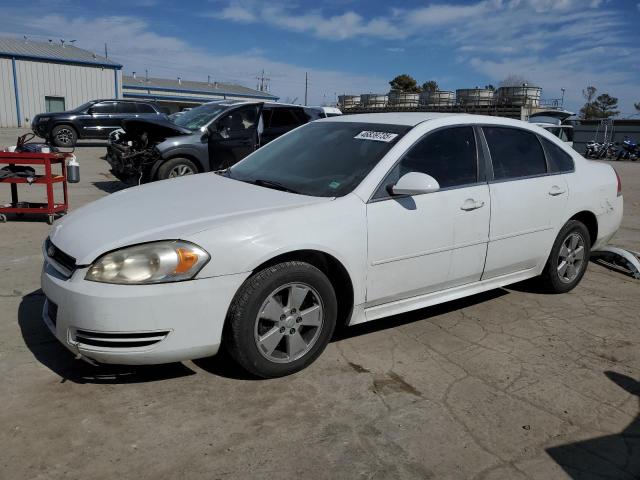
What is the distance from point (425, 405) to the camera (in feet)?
9.95

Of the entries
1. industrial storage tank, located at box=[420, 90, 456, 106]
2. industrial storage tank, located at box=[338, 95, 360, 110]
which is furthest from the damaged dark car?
industrial storage tank, located at box=[338, 95, 360, 110]

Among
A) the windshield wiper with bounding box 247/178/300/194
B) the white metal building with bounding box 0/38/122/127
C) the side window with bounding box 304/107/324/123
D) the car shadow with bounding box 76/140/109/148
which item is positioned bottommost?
the car shadow with bounding box 76/140/109/148

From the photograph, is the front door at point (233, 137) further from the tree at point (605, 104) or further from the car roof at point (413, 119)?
the tree at point (605, 104)

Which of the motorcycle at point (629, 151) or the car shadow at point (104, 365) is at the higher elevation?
the motorcycle at point (629, 151)

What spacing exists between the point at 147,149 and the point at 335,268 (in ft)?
22.3

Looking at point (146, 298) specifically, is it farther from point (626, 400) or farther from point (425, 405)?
point (626, 400)

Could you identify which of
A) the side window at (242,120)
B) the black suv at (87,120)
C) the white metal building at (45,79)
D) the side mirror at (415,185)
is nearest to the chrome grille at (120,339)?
the side mirror at (415,185)

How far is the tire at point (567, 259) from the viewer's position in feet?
15.5

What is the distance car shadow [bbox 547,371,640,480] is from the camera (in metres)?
2.53

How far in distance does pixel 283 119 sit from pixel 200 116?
5.17ft

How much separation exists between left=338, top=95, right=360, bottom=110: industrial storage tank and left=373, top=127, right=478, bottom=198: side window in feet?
149

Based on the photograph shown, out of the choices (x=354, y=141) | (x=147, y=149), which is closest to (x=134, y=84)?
(x=147, y=149)

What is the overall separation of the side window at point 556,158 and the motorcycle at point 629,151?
91.0 ft

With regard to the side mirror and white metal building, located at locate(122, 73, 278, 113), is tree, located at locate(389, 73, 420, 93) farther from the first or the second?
the side mirror
